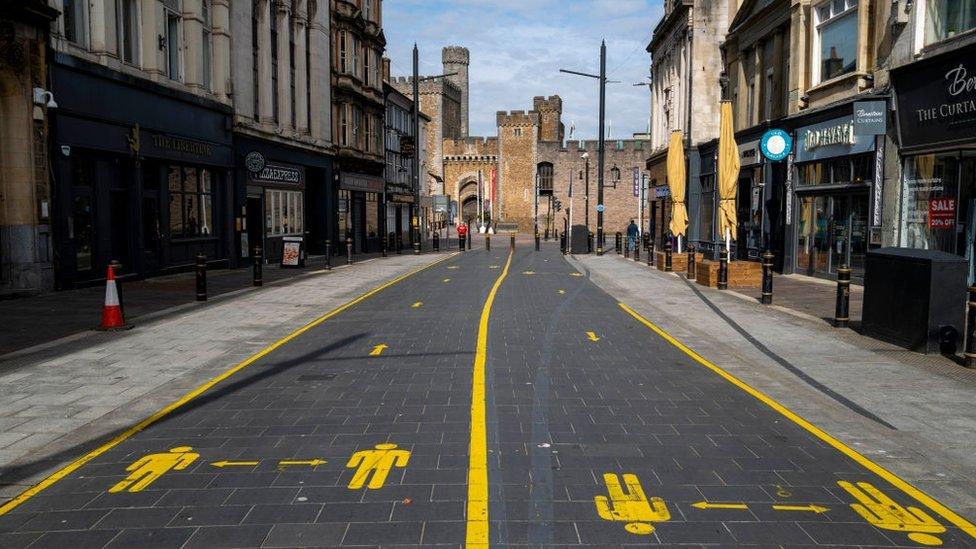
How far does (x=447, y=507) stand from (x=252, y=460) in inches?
68.8

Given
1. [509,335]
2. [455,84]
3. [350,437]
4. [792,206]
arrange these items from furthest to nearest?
[455,84], [792,206], [509,335], [350,437]

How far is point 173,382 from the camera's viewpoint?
826cm

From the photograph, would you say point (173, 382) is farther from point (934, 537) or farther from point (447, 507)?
point (934, 537)

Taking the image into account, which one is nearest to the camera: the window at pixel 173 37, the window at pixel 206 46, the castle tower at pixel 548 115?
A: the window at pixel 173 37

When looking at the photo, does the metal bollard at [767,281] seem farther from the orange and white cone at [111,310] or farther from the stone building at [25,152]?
the stone building at [25,152]

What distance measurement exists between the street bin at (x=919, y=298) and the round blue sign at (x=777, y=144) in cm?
1167

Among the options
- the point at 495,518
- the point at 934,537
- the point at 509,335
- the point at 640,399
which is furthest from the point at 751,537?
the point at 509,335

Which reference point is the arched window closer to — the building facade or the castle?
the castle

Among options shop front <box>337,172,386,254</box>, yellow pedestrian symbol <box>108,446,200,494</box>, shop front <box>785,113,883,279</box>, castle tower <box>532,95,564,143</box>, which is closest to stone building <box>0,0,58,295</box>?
yellow pedestrian symbol <box>108,446,200,494</box>

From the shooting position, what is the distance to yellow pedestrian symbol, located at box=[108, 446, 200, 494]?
5.11m

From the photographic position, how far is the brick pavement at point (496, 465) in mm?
4414

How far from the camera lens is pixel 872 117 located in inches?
689

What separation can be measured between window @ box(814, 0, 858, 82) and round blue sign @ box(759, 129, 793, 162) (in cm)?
179

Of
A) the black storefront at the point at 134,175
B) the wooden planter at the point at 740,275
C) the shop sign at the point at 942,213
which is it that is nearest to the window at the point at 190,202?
the black storefront at the point at 134,175
